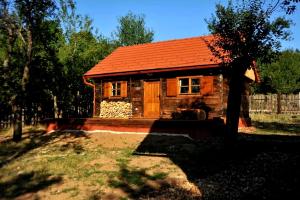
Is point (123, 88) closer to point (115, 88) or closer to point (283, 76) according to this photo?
point (115, 88)

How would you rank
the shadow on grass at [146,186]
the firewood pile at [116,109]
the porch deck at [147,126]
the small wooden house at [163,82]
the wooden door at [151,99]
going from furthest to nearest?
the firewood pile at [116,109] < the wooden door at [151,99] < the small wooden house at [163,82] < the porch deck at [147,126] < the shadow on grass at [146,186]

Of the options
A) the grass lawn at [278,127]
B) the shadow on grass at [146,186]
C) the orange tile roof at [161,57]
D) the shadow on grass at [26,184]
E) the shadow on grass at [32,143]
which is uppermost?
the orange tile roof at [161,57]

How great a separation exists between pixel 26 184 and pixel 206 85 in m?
11.1

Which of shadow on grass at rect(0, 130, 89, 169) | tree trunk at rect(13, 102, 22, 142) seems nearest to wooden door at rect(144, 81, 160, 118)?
shadow on grass at rect(0, 130, 89, 169)

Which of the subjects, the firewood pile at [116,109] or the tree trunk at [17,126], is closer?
the tree trunk at [17,126]

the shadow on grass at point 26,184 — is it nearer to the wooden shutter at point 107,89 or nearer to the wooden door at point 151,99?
the wooden door at point 151,99

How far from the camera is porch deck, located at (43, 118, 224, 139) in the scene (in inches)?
582

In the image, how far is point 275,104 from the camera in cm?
3222

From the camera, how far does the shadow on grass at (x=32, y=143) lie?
553 inches

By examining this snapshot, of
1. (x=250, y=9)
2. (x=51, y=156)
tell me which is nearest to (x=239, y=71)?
(x=250, y=9)

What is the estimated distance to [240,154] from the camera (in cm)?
1098

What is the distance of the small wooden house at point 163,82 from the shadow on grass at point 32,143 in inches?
187

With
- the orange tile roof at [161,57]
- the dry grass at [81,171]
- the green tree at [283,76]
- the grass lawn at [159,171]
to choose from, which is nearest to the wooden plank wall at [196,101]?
the orange tile roof at [161,57]

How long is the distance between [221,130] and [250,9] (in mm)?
5235
